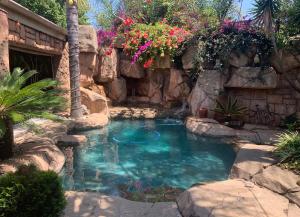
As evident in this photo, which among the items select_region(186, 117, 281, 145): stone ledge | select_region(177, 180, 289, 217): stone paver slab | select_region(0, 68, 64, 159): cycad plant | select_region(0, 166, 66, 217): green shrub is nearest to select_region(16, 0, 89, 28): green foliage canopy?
select_region(186, 117, 281, 145): stone ledge

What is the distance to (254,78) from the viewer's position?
980 cm

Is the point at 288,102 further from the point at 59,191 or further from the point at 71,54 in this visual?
the point at 59,191

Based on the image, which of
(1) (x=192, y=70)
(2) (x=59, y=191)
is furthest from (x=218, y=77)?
(2) (x=59, y=191)

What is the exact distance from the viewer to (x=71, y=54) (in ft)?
31.8

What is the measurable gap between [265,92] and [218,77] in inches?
68.6

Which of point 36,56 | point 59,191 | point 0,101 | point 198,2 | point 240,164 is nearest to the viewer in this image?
point 59,191

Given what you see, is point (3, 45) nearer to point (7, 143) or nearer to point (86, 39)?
point (7, 143)

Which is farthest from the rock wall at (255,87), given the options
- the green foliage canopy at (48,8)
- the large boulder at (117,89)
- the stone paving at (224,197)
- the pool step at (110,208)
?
the green foliage canopy at (48,8)

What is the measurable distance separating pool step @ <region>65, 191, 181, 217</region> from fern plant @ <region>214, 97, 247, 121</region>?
631cm

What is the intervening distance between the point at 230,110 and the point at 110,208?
6961mm

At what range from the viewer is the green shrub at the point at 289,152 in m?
4.85

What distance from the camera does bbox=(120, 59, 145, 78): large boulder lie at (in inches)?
513

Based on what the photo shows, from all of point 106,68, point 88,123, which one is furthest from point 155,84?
point 88,123

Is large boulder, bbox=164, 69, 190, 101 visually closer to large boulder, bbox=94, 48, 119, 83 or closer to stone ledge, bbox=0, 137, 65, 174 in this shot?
large boulder, bbox=94, 48, 119, 83
